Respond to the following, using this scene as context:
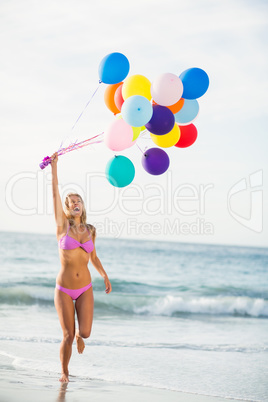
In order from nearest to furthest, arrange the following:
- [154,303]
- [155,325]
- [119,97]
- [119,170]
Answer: [119,170], [119,97], [155,325], [154,303]

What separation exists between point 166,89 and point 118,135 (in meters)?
0.60

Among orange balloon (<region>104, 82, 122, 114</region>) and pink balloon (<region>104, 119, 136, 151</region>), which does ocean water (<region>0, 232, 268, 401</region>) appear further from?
orange balloon (<region>104, 82, 122, 114</region>)

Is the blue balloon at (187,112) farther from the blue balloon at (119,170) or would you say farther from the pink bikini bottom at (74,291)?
the pink bikini bottom at (74,291)

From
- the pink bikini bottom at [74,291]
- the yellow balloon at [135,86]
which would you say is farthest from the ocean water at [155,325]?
the yellow balloon at [135,86]

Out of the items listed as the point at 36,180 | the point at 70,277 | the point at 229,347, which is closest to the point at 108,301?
the point at 36,180

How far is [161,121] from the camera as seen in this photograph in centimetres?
504

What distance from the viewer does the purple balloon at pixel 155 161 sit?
5.44m

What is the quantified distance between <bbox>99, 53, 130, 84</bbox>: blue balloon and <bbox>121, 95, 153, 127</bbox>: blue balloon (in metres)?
0.39

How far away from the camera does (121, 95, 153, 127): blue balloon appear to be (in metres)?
4.86

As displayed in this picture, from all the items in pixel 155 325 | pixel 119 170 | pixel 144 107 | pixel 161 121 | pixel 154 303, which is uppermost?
pixel 144 107

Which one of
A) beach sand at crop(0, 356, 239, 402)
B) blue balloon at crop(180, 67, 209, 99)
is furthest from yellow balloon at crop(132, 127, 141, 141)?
beach sand at crop(0, 356, 239, 402)

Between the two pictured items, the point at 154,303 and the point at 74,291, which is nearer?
the point at 74,291

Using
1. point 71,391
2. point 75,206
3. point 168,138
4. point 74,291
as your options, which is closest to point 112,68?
point 168,138

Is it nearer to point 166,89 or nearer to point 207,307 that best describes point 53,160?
point 166,89
